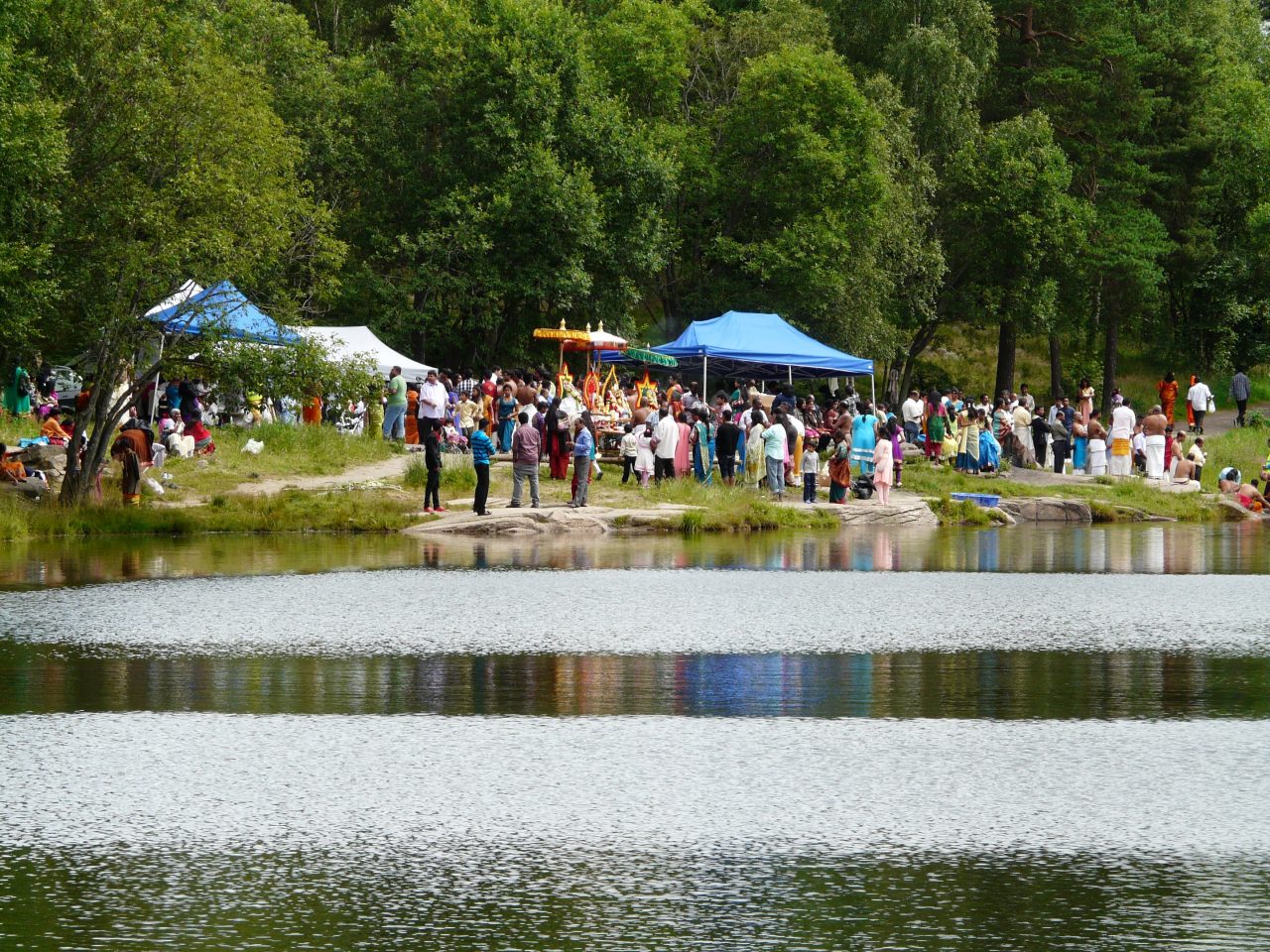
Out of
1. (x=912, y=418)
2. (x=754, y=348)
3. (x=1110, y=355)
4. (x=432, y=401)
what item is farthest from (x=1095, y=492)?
(x=1110, y=355)

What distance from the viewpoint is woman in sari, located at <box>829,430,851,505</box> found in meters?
32.4

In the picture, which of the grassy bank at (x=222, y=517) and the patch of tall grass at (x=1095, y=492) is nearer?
the grassy bank at (x=222, y=517)

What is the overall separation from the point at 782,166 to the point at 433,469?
25977 millimetres

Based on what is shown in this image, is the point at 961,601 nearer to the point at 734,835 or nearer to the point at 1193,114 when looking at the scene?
the point at 734,835

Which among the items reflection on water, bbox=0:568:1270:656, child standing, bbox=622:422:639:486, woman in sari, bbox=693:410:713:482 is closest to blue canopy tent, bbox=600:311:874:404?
woman in sari, bbox=693:410:713:482

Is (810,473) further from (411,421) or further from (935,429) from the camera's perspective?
(411,421)

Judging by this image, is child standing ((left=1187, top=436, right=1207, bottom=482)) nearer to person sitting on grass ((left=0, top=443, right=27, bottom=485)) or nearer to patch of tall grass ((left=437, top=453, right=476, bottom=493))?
patch of tall grass ((left=437, top=453, right=476, bottom=493))

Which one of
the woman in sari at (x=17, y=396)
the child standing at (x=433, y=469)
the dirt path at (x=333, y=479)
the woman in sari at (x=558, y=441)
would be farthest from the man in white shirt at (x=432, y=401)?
the woman in sari at (x=17, y=396)

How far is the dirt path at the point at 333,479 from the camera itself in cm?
3055

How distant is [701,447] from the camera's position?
33.8 meters

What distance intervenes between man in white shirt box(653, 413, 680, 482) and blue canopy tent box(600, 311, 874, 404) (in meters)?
6.60

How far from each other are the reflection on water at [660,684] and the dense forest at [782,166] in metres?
25.7

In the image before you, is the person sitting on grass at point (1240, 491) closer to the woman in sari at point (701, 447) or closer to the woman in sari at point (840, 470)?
the woman in sari at point (840, 470)

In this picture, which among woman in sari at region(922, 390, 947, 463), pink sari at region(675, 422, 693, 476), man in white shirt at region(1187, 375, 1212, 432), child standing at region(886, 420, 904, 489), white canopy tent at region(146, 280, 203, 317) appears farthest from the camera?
man in white shirt at region(1187, 375, 1212, 432)
